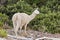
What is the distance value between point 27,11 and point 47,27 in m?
2.11

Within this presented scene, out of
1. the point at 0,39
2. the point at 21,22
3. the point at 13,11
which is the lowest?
the point at 0,39

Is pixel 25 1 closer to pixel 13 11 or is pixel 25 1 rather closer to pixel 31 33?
pixel 13 11

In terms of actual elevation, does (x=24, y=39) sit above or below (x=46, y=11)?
below

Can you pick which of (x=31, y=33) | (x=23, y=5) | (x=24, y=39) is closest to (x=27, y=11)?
(x=23, y=5)

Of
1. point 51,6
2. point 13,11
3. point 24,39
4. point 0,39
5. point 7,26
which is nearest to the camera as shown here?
point 0,39

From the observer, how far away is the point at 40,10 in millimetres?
18609

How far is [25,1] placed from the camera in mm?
19625

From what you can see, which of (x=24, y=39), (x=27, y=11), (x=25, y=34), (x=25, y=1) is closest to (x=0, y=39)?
(x=24, y=39)

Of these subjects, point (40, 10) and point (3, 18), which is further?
point (40, 10)

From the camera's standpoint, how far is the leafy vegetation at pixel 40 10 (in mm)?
16703

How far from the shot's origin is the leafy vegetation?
16703mm

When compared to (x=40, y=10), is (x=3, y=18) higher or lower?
lower

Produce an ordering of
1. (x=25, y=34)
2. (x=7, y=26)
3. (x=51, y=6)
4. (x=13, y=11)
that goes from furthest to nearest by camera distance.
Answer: (x=51, y=6)
(x=13, y=11)
(x=7, y=26)
(x=25, y=34)

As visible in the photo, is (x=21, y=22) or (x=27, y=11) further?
(x=27, y=11)
